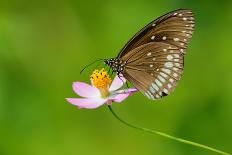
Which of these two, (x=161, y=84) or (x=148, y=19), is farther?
(x=148, y=19)

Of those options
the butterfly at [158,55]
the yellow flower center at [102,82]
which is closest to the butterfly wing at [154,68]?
the butterfly at [158,55]

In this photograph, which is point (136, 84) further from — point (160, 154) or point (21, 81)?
point (21, 81)

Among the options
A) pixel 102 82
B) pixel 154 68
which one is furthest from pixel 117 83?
pixel 154 68

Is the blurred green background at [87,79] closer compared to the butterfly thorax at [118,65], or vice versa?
the butterfly thorax at [118,65]

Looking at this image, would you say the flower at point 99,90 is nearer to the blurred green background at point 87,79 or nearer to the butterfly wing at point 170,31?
the butterfly wing at point 170,31

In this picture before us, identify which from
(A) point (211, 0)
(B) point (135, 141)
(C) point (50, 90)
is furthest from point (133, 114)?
(A) point (211, 0)

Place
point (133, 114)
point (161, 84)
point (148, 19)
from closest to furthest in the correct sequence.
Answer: point (161, 84)
point (133, 114)
point (148, 19)
